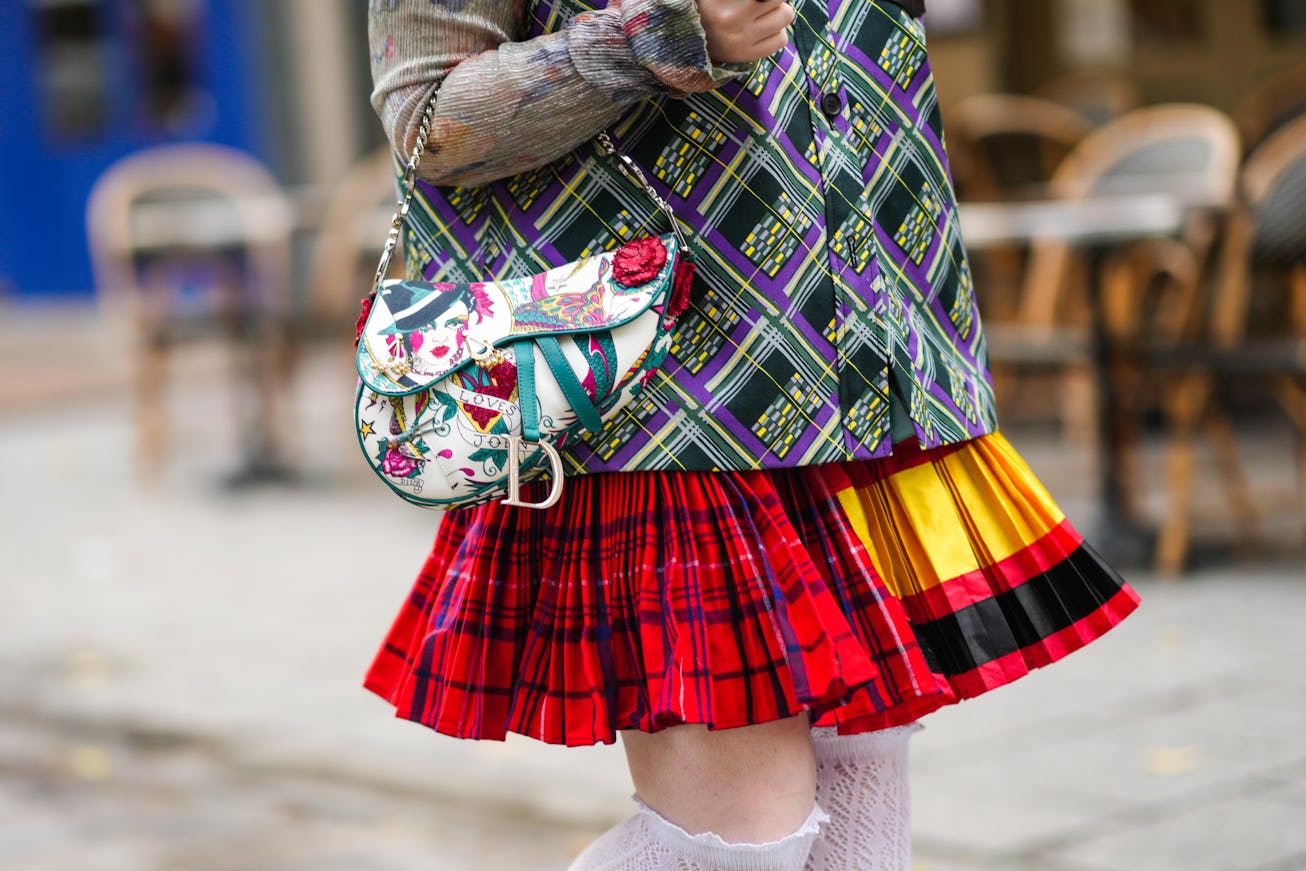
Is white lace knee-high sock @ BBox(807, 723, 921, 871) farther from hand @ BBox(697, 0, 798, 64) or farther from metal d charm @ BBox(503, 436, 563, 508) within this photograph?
hand @ BBox(697, 0, 798, 64)

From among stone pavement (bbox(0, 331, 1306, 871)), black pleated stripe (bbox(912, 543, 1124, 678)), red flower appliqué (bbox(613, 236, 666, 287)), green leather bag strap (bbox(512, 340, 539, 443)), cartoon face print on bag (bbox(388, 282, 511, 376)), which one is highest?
red flower appliqué (bbox(613, 236, 666, 287))

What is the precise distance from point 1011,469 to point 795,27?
504 mm

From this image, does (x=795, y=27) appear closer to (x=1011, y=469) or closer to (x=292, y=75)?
(x=1011, y=469)

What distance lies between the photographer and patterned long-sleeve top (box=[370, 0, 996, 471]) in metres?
1.51

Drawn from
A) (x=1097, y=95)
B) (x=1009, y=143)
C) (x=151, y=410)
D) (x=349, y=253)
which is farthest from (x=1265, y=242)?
(x=151, y=410)

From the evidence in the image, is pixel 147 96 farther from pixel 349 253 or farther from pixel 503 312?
pixel 503 312

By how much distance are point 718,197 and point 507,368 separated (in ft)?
0.85

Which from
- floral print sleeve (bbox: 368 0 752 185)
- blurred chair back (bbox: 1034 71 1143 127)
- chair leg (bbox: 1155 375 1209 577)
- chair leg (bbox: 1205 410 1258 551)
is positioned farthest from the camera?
blurred chair back (bbox: 1034 71 1143 127)

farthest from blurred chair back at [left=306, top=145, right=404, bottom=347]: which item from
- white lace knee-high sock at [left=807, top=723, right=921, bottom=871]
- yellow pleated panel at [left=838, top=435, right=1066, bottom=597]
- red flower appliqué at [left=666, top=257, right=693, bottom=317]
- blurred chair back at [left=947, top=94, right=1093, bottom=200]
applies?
red flower appliqué at [left=666, top=257, right=693, bottom=317]

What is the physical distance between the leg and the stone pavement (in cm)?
130

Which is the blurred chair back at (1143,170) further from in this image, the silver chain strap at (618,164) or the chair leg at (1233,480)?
the silver chain strap at (618,164)

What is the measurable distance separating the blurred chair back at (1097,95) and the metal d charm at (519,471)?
634 cm

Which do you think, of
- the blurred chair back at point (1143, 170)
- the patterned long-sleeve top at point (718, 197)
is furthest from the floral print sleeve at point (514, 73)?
the blurred chair back at point (1143, 170)

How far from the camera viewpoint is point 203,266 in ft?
27.1
